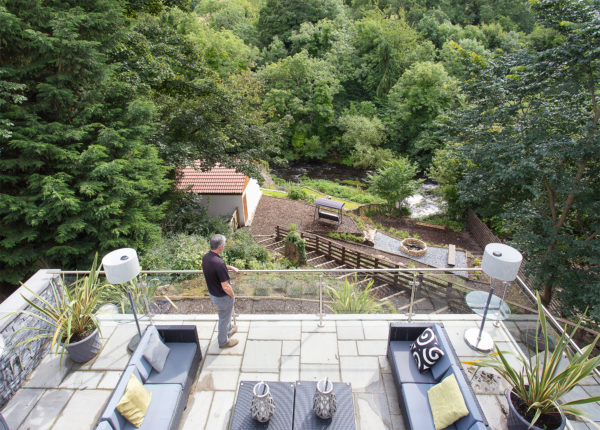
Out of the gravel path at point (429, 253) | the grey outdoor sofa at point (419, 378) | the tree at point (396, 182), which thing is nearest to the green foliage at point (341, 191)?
the tree at point (396, 182)

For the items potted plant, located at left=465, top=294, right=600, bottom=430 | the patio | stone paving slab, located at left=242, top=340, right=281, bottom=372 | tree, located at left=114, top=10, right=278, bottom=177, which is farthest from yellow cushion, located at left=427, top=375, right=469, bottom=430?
tree, located at left=114, top=10, right=278, bottom=177

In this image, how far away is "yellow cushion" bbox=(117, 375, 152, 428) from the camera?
3509 millimetres

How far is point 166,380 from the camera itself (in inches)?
161

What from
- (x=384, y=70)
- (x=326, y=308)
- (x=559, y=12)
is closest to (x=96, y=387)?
(x=326, y=308)

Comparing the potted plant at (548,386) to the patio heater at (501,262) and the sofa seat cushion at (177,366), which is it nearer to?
the patio heater at (501,262)

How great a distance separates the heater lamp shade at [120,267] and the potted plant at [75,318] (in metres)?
0.42

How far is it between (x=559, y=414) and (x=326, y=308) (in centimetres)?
296

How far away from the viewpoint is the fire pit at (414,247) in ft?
46.0

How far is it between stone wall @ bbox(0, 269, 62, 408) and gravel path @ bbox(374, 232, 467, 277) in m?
11.9

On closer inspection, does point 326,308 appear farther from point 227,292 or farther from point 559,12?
point 559,12

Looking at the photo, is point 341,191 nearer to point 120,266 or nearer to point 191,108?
point 191,108

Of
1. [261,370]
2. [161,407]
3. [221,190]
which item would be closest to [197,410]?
[161,407]

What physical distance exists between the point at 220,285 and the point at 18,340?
2679mm

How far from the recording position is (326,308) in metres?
5.43
